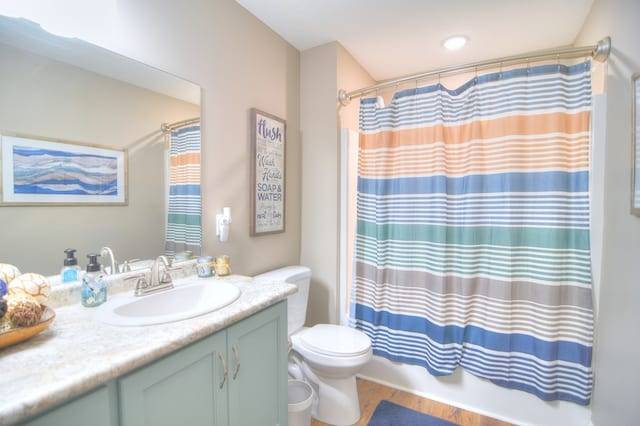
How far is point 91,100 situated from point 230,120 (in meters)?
0.69

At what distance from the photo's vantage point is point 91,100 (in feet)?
3.75

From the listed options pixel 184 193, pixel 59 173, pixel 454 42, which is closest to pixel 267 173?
pixel 184 193

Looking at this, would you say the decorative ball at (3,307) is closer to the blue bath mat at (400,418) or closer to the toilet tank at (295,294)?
the toilet tank at (295,294)

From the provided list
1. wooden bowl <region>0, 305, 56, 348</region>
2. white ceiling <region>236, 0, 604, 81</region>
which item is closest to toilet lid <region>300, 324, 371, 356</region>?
wooden bowl <region>0, 305, 56, 348</region>

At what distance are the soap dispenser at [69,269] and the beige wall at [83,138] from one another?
0.02 metres

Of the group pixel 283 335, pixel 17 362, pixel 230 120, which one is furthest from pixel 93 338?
pixel 230 120

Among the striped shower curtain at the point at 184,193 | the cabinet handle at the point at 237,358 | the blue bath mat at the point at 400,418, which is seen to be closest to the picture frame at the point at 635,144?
the blue bath mat at the point at 400,418

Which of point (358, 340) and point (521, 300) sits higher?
point (521, 300)

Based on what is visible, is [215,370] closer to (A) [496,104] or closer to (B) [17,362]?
(B) [17,362]

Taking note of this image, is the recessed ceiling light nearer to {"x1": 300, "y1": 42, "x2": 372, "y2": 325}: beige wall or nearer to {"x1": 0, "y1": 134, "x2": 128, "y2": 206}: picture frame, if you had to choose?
{"x1": 300, "y1": 42, "x2": 372, "y2": 325}: beige wall

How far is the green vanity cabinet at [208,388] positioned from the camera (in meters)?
0.70

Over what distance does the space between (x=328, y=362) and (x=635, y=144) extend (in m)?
1.66

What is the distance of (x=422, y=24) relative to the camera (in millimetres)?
1944

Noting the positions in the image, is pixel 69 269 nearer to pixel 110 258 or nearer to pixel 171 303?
pixel 110 258
